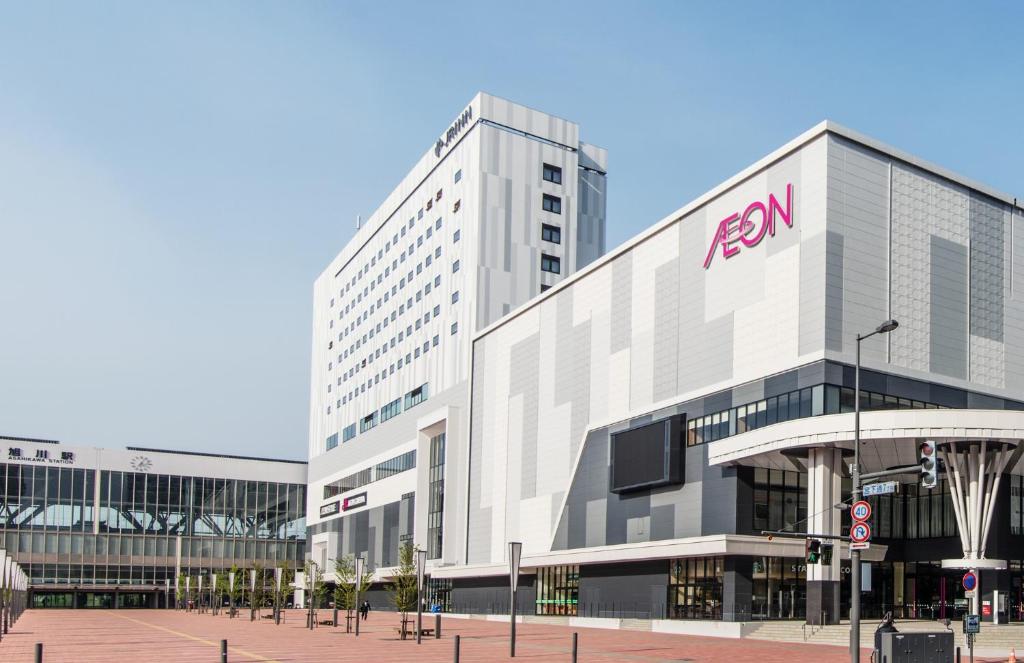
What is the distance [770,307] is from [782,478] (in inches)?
387

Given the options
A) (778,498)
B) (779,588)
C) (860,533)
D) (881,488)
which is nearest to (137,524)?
(778,498)

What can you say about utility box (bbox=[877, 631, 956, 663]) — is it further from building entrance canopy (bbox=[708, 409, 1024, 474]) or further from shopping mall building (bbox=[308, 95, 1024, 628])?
building entrance canopy (bbox=[708, 409, 1024, 474])

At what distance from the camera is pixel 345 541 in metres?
127

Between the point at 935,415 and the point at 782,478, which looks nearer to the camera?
the point at 935,415

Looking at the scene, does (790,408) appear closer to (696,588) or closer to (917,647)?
(696,588)

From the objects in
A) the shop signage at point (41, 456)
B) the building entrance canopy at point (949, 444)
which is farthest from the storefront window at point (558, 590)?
the shop signage at point (41, 456)

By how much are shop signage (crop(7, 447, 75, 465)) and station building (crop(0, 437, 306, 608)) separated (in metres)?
0.13

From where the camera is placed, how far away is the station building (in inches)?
5413

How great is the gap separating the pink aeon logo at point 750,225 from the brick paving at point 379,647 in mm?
22612

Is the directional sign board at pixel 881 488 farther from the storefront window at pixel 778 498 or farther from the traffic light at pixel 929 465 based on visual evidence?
the storefront window at pixel 778 498

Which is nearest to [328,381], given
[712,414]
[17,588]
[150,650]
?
[17,588]

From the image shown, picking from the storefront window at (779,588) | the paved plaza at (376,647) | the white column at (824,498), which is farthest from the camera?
the storefront window at (779,588)

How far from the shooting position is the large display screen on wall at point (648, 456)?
6669cm

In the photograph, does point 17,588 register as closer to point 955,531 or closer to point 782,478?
point 782,478
